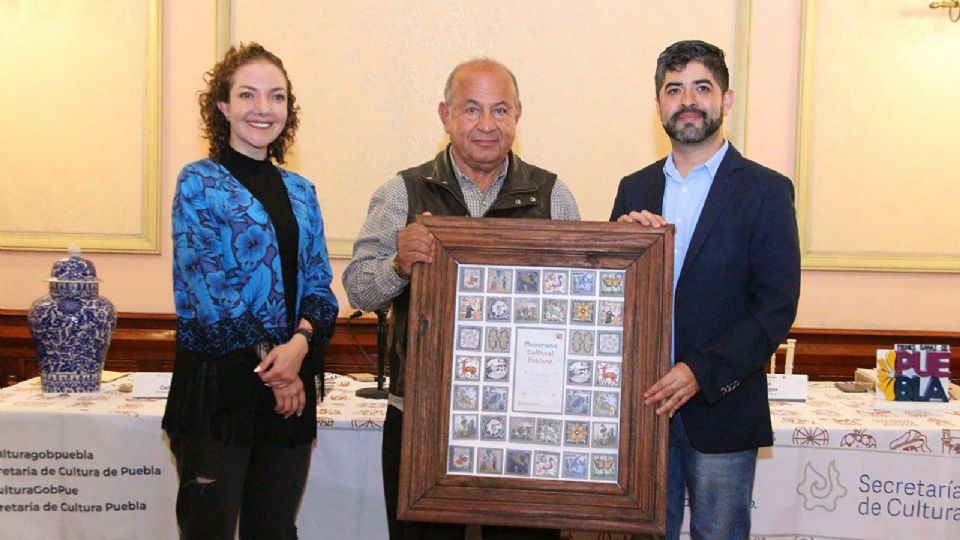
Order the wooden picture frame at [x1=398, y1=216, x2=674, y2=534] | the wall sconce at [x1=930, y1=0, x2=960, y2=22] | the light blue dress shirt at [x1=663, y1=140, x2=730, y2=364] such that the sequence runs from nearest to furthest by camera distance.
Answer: the wooden picture frame at [x1=398, y1=216, x2=674, y2=534], the light blue dress shirt at [x1=663, y1=140, x2=730, y2=364], the wall sconce at [x1=930, y1=0, x2=960, y2=22]

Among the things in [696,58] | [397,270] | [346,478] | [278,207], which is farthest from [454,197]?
[346,478]

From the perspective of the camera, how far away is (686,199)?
237 centimetres

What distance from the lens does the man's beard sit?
2.31m

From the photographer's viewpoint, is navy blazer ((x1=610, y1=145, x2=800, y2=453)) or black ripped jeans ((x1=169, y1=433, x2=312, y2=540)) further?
black ripped jeans ((x1=169, y1=433, x2=312, y2=540))

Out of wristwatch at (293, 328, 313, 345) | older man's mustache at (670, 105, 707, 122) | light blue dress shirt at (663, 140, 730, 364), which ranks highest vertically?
older man's mustache at (670, 105, 707, 122)

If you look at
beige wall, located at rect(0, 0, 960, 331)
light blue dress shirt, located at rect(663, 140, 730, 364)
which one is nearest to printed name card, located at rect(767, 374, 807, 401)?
beige wall, located at rect(0, 0, 960, 331)

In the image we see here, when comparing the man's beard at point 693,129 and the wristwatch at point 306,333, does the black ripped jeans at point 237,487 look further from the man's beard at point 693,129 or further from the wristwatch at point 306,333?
the man's beard at point 693,129

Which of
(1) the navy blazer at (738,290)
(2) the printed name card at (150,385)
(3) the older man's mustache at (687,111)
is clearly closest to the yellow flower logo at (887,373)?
(1) the navy blazer at (738,290)

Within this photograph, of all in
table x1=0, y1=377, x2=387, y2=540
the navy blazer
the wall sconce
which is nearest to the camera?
the navy blazer

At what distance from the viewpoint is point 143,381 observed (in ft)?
11.0

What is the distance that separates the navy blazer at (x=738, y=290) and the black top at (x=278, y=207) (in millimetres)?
1007

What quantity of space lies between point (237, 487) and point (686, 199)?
4.45 feet

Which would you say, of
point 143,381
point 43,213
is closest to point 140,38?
point 43,213

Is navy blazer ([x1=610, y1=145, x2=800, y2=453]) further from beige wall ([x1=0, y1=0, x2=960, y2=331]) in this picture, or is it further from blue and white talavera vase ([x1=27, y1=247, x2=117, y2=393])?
beige wall ([x1=0, y1=0, x2=960, y2=331])
